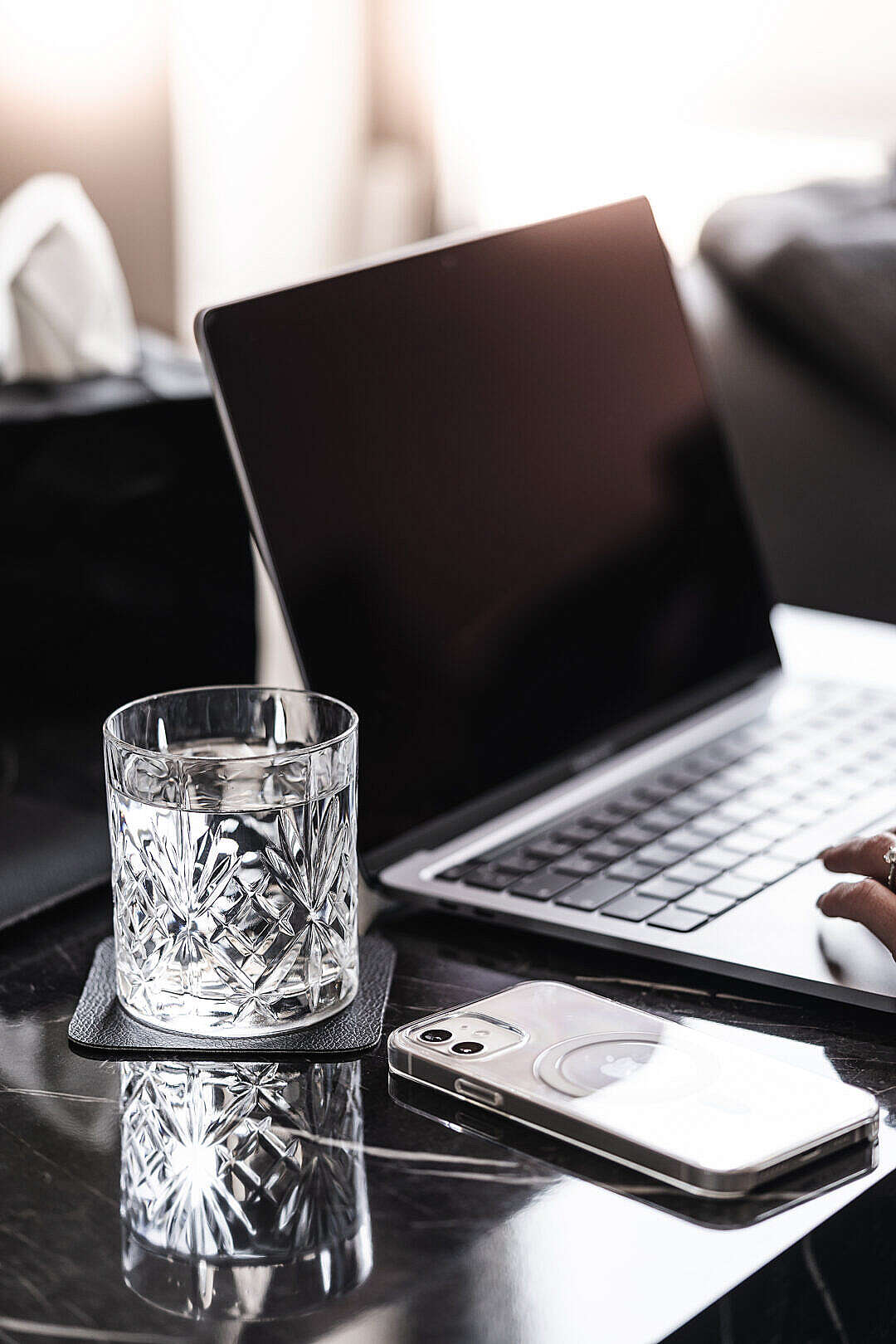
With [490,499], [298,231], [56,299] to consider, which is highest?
[298,231]

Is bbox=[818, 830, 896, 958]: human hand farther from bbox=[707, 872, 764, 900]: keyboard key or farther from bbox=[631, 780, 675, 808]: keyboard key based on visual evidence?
bbox=[631, 780, 675, 808]: keyboard key

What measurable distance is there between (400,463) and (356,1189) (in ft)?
1.34

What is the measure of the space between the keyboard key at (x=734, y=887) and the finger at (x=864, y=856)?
0.11 feet

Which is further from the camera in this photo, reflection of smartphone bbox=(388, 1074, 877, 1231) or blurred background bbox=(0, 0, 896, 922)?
blurred background bbox=(0, 0, 896, 922)

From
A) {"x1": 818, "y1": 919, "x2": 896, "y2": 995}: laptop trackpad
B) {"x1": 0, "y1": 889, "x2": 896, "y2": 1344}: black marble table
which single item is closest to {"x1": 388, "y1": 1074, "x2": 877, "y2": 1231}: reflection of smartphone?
{"x1": 0, "y1": 889, "x2": 896, "y2": 1344}: black marble table

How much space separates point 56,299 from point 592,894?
121cm

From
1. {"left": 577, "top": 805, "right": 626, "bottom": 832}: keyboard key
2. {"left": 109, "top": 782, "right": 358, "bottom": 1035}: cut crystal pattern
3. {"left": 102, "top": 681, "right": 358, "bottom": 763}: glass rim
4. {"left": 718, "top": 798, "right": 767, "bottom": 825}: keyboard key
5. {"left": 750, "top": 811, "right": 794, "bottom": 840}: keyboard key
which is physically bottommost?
{"left": 750, "top": 811, "right": 794, "bottom": 840}: keyboard key

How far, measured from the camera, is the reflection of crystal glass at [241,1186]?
0.43m

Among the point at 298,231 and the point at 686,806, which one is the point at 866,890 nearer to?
the point at 686,806

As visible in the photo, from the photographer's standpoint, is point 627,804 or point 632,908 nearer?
point 632,908

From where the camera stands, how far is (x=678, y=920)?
0.66 metres

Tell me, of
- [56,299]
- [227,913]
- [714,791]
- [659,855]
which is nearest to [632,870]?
[659,855]

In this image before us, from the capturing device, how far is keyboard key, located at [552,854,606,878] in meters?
0.71

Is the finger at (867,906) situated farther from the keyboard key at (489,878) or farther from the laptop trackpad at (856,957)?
the keyboard key at (489,878)
